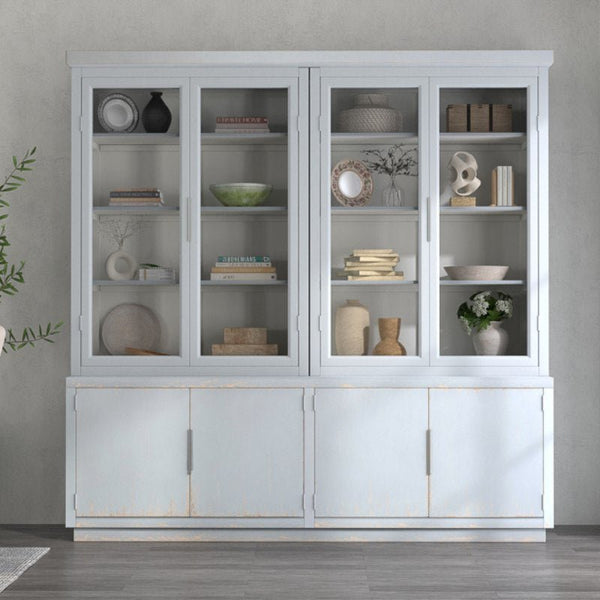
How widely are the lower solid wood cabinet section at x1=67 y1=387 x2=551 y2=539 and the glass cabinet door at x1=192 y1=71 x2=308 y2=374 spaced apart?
231 millimetres

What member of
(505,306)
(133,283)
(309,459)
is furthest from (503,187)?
(133,283)

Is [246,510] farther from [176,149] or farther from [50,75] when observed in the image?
[50,75]

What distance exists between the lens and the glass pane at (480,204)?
4.05m

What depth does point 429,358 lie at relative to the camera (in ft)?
13.3

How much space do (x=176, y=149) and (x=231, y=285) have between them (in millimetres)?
671

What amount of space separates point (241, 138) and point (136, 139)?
0.48 m

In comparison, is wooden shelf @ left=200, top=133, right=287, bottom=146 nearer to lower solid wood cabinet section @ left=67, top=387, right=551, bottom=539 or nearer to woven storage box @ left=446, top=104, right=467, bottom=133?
woven storage box @ left=446, top=104, right=467, bottom=133

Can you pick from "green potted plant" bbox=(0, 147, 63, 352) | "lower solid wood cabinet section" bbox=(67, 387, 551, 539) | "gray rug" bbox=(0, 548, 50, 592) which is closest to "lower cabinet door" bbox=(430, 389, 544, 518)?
"lower solid wood cabinet section" bbox=(67, 387, 551, 539)

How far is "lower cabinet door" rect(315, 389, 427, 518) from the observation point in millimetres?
4000

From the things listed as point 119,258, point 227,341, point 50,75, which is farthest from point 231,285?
point 50,75

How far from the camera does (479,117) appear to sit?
4.06 m

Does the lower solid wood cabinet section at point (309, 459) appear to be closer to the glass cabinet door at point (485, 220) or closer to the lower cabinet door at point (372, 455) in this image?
the lower cabinet door at point (372, 455)

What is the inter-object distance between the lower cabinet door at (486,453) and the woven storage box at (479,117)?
1196 mm

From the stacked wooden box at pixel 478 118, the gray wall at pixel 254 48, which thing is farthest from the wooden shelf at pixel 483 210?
the gray wall at pixel 254 48
